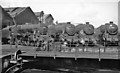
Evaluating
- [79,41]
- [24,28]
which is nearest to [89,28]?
[79,41]

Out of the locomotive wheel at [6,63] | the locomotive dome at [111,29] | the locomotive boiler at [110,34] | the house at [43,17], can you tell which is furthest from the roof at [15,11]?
the locomotive wheel at [6,63]

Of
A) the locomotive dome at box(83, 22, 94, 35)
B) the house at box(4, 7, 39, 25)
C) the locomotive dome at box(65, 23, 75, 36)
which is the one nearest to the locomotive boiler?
the locomotive dome at box(83, 22, 94, 35)

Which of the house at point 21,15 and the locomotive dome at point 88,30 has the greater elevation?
the house at point 21,15

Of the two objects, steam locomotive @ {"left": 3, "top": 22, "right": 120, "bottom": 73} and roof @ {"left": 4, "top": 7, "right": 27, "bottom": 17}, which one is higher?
roof @ {"left": 4, "top": 7, "right": 27, "bottom": 17}

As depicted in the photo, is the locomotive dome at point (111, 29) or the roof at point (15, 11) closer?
the locomotive dome at point (111, 29)

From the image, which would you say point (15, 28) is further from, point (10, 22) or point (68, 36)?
point (10, 22)

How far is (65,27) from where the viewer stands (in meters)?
29.9

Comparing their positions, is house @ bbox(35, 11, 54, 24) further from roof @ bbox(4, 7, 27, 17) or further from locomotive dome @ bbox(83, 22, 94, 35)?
locomotive dome @ bbox(83, 22, 94, 35)

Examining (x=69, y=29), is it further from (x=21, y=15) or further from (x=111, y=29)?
(x=21, y=15)

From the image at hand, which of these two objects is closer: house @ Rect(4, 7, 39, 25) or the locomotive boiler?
the locomotive boiler

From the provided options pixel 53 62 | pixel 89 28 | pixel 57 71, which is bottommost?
pixel 57 71

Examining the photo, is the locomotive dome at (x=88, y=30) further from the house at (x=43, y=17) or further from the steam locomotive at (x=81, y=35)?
the house at (x=43, y=17)

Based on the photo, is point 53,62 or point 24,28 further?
point 24,28

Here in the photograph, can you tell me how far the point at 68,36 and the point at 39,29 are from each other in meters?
6.63
